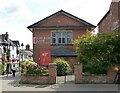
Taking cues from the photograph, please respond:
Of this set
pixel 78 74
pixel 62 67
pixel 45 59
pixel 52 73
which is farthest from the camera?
pixel 45 59

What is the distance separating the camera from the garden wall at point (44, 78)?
77.0 ft

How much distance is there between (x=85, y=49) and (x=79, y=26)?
17662 millimetres

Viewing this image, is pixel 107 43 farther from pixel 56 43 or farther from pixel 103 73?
pixel 56 43

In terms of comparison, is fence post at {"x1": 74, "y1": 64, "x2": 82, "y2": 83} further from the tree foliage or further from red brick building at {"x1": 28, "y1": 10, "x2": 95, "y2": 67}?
red brick building at {"x1": 28, "y1": 10, "x2": 95, "y2": 67}

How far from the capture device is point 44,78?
23.8 m

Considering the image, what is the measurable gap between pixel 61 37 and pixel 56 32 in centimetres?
96

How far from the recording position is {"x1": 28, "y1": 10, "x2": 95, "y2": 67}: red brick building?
1630 inches

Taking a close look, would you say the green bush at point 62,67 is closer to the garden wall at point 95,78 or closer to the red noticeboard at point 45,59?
the red noticeboard at point 45,59

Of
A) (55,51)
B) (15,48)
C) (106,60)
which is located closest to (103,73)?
(106,60)

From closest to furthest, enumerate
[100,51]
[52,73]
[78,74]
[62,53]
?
[78,74] < [52,73] < [100,51] < [62,53]

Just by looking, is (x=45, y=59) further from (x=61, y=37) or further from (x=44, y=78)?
A: (x=44, y=78)

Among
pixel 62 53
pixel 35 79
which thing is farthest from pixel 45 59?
pixel 35 79

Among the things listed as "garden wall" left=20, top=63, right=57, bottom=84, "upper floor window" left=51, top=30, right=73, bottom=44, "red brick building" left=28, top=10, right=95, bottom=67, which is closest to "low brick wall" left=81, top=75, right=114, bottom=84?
"garden wall" left=20, top=63, right=57, bottom=84

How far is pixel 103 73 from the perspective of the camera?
2358 centimetres
